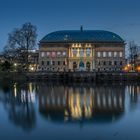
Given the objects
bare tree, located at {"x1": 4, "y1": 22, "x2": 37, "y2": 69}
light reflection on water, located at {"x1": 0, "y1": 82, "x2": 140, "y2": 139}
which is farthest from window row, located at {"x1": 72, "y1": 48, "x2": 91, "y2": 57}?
light reflection on water, located at {"x1": 0, "y1": 82, "x2": 140, "y2": 139}

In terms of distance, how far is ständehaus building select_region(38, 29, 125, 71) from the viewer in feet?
458

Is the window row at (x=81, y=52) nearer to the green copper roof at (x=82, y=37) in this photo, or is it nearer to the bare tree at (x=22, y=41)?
the green copper roof at (x=82, y=37)

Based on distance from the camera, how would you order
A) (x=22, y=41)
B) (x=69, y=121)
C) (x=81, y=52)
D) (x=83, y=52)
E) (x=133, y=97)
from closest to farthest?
(x=69, y=121), (x=133, y=97), (x=22, y=41), (x=83, y=52), (x=81, y=52)

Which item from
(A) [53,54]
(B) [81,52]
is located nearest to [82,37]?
(B) [81,52]

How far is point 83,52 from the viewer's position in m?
141

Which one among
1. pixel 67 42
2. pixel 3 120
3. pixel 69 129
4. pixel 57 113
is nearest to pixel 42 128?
pixel 69 129

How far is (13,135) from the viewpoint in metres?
21.2

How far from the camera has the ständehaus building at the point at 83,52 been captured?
13962 cm

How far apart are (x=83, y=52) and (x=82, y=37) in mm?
5947

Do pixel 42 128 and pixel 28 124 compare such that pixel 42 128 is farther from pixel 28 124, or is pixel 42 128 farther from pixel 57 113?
pixel 57 113

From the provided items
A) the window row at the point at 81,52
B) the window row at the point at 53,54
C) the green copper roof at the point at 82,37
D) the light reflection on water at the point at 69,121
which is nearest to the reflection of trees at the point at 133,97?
the light reflection on water at the point at 69,121

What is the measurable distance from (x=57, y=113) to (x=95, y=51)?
112 metres

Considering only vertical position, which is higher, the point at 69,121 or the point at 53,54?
the point at 53,54

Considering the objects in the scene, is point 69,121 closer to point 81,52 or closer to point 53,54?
point 81,52
